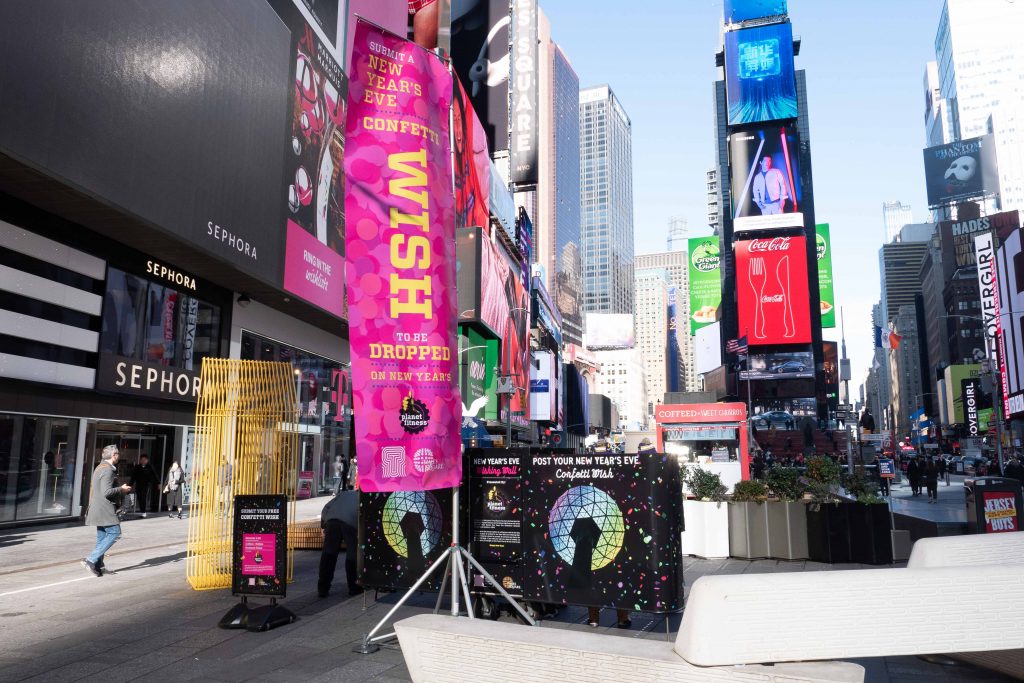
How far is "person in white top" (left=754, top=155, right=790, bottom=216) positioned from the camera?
3046 inches

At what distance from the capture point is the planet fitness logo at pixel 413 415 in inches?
297

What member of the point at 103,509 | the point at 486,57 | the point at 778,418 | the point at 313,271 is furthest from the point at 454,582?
the point at 778,418

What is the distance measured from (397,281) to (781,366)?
78.8 metres

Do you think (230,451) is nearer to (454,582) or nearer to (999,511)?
(454,582)

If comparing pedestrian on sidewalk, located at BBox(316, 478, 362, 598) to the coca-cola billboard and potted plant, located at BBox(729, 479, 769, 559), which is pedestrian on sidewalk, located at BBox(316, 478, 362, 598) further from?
the coca-cola billboard

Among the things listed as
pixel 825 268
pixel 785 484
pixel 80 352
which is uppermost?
pixel 825 268

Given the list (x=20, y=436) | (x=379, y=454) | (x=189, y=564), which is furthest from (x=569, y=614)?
(x=20, y=436)

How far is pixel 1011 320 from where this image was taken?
49094 millimetres

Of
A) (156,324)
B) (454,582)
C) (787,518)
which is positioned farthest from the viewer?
(156,324)

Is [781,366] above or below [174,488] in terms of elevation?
above

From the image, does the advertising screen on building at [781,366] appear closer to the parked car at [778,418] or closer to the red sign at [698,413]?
the parked car at [778,418]

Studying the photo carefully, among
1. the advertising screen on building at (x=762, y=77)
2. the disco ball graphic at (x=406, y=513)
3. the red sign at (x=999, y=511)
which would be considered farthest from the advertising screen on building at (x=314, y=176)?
the advertising screen on building at (x=762, y=77)

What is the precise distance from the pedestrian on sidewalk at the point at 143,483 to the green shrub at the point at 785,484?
2092cm

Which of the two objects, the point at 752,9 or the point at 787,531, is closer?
the point at 787,531
